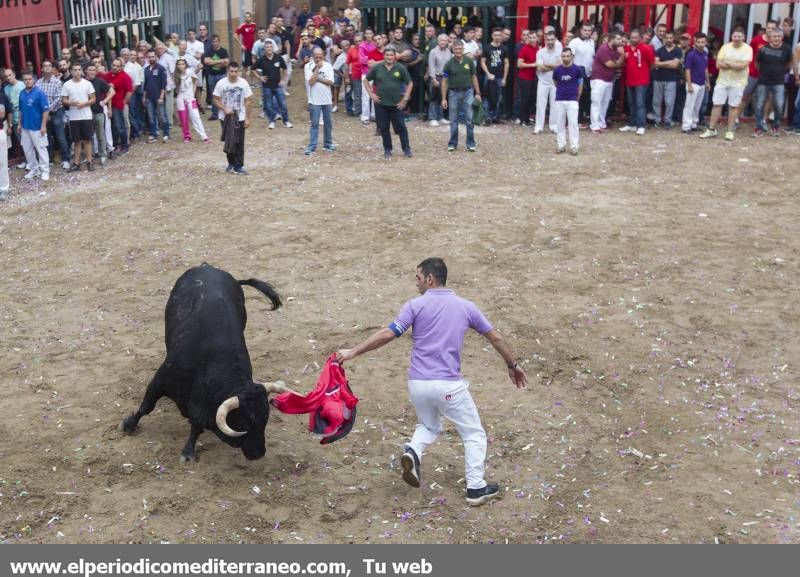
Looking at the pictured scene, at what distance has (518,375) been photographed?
275 inches

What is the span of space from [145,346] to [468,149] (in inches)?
357

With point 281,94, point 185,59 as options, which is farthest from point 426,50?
point 185,59

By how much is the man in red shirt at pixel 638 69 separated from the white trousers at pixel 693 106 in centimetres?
79

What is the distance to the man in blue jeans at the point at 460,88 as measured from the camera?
16703 mm

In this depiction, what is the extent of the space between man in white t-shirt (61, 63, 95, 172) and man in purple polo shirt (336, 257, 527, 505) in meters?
11.0

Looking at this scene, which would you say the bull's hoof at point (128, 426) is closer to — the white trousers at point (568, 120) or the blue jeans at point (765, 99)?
the white trousers at point (568, 120)

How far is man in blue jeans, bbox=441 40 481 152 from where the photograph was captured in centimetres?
1670

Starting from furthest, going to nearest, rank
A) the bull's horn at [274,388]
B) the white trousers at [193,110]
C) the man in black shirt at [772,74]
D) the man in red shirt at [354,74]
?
the man in red shirt at [354,74] → the white trousers at [193,110] → the man in black shirt at [772,74] → the bull's horn at [274,388]

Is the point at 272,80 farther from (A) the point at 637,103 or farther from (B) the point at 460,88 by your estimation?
(A) the point at 637,103

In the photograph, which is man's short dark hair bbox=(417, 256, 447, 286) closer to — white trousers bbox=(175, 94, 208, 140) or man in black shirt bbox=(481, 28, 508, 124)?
white trousers bbox=(175, 94, 208, 140)

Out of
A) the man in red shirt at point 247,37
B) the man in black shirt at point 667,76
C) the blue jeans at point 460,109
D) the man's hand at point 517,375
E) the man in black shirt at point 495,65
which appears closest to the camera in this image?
the man's hand at point 517,375

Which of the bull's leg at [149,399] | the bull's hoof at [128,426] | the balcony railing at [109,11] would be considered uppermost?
the balcony railing at [109,11]

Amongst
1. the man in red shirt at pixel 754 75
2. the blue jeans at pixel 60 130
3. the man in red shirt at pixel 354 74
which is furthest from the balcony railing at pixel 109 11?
the man in red shirt at pixel 754 75

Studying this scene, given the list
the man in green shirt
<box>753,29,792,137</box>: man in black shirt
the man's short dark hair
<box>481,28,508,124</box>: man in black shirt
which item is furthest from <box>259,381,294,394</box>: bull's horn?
<box>753,29,792,137</box>: man in black shirt
